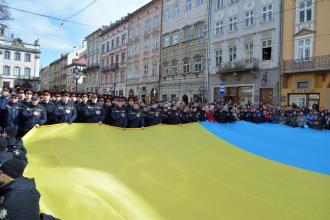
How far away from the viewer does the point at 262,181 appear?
23.8 feet

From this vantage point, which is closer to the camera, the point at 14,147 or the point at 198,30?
the point at 14,147

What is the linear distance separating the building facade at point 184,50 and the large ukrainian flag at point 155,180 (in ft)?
83.6

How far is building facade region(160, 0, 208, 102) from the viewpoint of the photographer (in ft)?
115

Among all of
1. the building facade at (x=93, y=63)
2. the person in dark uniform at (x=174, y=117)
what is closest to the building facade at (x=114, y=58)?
the building facade at (x=93, y=63)

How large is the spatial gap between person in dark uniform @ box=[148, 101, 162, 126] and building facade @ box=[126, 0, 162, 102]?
93.9 feet

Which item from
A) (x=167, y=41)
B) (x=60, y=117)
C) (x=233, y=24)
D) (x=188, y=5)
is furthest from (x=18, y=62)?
(x=60, y=117)

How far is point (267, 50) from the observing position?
2831cm

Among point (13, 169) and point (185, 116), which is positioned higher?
point (185, 116)

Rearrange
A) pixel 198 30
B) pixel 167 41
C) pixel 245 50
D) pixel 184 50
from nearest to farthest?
pixel 245 50 < pixel 198 30 < pixel 184 50 < pixel 167 41

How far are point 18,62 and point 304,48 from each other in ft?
245

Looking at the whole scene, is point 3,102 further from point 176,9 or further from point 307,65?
point 176,9

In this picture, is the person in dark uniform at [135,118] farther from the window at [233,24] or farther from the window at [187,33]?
the window at [187,33]

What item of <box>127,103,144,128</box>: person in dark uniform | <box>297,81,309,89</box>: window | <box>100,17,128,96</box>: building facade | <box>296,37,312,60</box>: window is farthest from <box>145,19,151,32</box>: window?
<box>127,103,144,128</box>: person in dark uniform

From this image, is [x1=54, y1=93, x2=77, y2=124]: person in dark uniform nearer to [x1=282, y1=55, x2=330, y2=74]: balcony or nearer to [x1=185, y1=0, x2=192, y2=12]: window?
[x1=282, y1=55, x2=330, y2=74]: balcony
